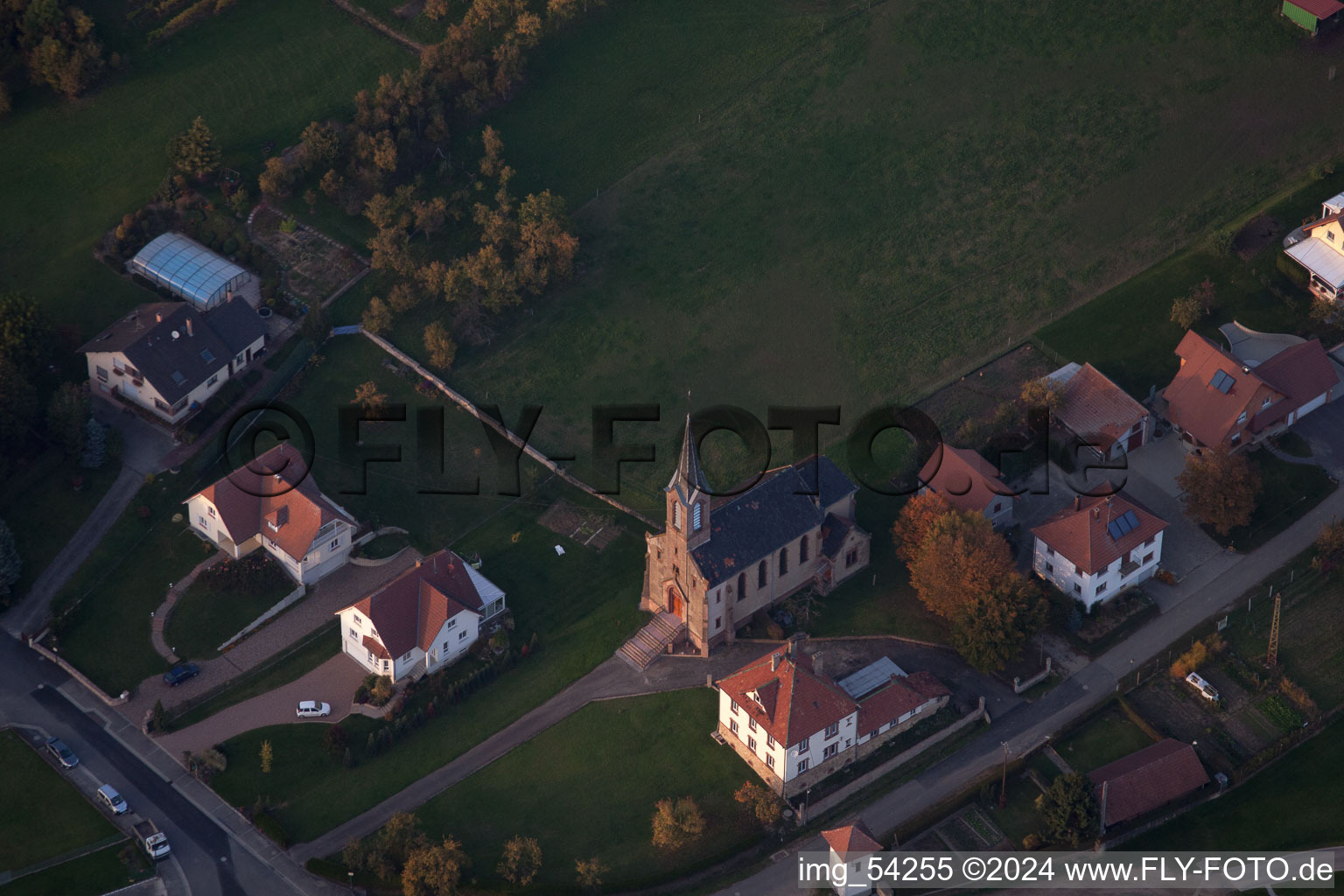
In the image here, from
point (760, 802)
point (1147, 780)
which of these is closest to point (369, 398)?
point (760, 802)

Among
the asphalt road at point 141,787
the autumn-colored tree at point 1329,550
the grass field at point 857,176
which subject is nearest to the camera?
the asphalt road at point 141,787

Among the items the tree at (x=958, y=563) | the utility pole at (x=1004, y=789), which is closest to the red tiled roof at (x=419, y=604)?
the tree at (x=958, y=563)

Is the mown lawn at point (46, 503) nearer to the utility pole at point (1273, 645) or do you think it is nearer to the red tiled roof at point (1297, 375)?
the utility pole at point (1273, 645)

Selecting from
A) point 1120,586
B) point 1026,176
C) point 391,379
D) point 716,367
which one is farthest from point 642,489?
point 1026,176

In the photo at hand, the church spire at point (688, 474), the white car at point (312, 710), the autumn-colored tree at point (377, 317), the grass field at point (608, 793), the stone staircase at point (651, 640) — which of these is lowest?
the grass field at point (608, 793)

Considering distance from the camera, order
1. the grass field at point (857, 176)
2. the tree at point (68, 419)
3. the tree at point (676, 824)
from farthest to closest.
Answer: the grass field at point (857, 176) < the tree at point (68, 419) < the tree at point (676, 824)

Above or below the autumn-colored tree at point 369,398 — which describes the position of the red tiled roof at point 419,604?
below

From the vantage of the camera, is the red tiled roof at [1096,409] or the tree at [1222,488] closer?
the tree at [1222,488]

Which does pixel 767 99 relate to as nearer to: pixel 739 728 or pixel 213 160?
pixel 213 160
